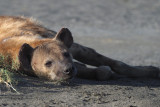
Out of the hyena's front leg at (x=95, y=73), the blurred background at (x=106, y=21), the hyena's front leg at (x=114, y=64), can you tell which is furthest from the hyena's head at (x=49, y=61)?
the blurred background at (x=106, y=21)

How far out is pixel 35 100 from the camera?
3633mm

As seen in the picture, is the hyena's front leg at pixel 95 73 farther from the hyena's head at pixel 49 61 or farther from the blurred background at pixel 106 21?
the blurred background at pixel 106 21

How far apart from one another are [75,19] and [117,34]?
1818 millimetres

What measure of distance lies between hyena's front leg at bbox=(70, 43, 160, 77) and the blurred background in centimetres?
220

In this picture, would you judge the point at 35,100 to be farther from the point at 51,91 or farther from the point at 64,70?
the point at 64,70

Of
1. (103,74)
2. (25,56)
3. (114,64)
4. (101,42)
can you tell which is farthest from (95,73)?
(101,42)

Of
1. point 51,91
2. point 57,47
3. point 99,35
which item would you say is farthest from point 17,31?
point 99,35

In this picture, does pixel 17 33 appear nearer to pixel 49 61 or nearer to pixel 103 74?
pixel 49 61

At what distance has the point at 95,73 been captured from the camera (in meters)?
4.92

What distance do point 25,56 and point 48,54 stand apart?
0.90 feet

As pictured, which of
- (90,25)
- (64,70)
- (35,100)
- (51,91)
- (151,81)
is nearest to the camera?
(35,100)

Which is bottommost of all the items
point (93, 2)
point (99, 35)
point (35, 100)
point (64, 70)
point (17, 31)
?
point (35, 100)

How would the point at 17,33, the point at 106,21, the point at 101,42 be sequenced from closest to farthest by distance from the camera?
the point at 17,33 < the point at 101,42 < the point at 106,21

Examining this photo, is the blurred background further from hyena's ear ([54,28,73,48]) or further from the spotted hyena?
hyena's ear ([54,28,73,48])
